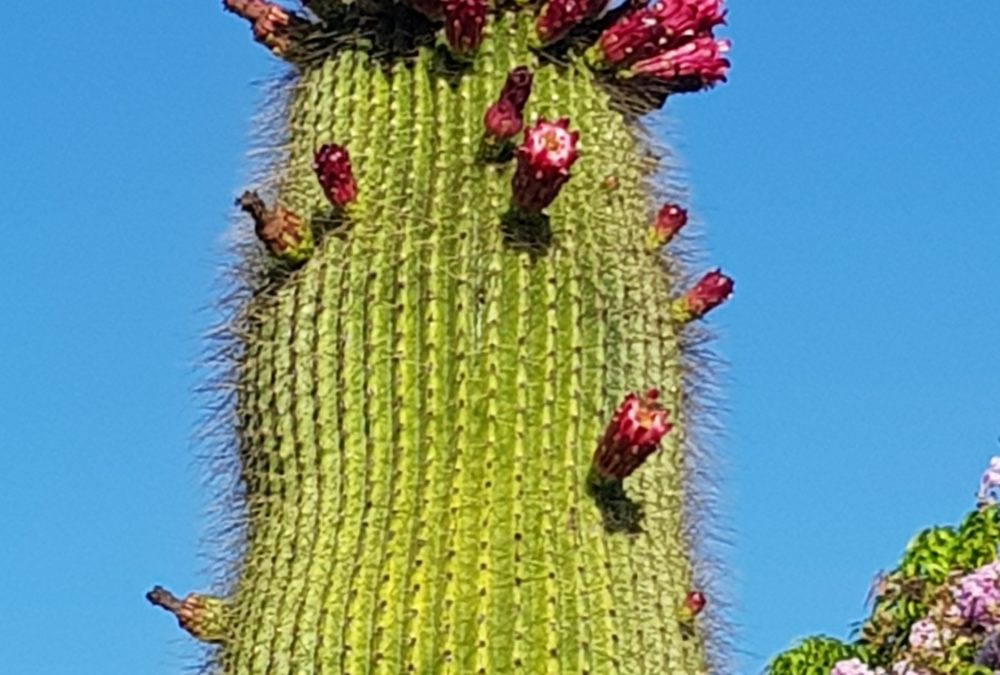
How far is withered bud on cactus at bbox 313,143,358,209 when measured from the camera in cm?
445

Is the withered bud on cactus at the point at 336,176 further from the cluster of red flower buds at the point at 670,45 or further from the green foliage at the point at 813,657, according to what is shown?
the green foliage at the point at 813,657

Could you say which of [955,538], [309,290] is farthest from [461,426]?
[955,538]

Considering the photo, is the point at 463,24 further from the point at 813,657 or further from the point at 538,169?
the point at 813,657

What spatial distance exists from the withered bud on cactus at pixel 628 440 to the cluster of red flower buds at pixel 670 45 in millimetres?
950

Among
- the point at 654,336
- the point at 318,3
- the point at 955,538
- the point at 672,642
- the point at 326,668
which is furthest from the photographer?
the point at 955,538

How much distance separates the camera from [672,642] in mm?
4184

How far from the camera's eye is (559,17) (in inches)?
182

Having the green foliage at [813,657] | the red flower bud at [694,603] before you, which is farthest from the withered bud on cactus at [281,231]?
the green foliage at [813,657]

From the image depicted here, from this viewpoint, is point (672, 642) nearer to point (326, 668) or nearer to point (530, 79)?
point (326, 668)

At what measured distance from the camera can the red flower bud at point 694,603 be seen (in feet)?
14.0

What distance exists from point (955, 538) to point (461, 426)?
378cm

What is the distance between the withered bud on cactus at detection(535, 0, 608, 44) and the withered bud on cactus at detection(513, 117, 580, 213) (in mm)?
359

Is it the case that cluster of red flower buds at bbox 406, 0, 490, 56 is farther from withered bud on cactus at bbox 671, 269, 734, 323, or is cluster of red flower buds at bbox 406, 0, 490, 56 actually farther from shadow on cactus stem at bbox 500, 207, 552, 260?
withered bud on cactus at bbox 671, 269, 734, 323

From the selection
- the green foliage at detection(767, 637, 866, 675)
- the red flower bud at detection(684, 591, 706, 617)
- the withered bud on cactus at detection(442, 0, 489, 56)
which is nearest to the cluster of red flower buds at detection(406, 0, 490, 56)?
the withered bud on cactus at detection(442, 0, 489, 56)
